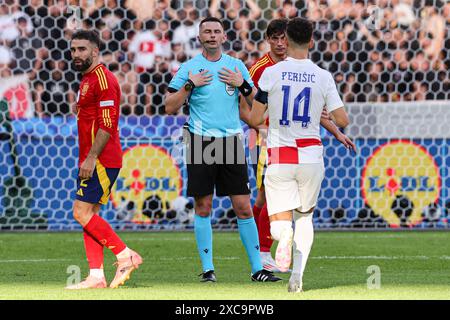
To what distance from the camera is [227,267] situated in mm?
8320

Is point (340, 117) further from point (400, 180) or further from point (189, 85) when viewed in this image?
point (400, 180)

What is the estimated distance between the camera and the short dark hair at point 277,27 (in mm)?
8062

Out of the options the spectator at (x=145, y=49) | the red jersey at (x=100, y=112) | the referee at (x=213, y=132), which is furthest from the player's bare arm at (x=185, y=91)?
the spectator at (x=145, y=49)

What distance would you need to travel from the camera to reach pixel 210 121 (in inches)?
285

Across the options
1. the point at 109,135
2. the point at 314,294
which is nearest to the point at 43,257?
the point at 109,135

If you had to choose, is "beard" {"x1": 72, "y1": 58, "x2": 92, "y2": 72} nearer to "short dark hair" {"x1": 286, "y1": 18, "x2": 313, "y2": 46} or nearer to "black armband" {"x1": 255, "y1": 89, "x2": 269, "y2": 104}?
"black armband" {"x1": 255, "y1": 89, "x2": 269, "y2": 104}

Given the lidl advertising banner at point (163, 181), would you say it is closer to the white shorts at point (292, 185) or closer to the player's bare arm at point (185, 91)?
the player's bare arm at point (185, 91)

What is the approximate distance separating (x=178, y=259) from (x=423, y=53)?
218 inches


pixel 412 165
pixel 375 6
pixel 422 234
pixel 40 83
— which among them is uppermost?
pixel 375 6

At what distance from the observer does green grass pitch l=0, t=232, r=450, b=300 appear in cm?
615

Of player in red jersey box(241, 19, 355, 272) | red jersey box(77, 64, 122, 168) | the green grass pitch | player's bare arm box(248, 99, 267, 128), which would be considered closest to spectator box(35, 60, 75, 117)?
the green grass pitch

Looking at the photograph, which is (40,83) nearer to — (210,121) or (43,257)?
(43,257)

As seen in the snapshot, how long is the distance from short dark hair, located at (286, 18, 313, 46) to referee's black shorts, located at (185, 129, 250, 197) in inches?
52.5

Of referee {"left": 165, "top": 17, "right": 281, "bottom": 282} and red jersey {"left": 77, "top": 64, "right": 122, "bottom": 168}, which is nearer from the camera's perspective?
red jersey {"left": 77, "top": 64, "right": 122, "bottom": 168}
